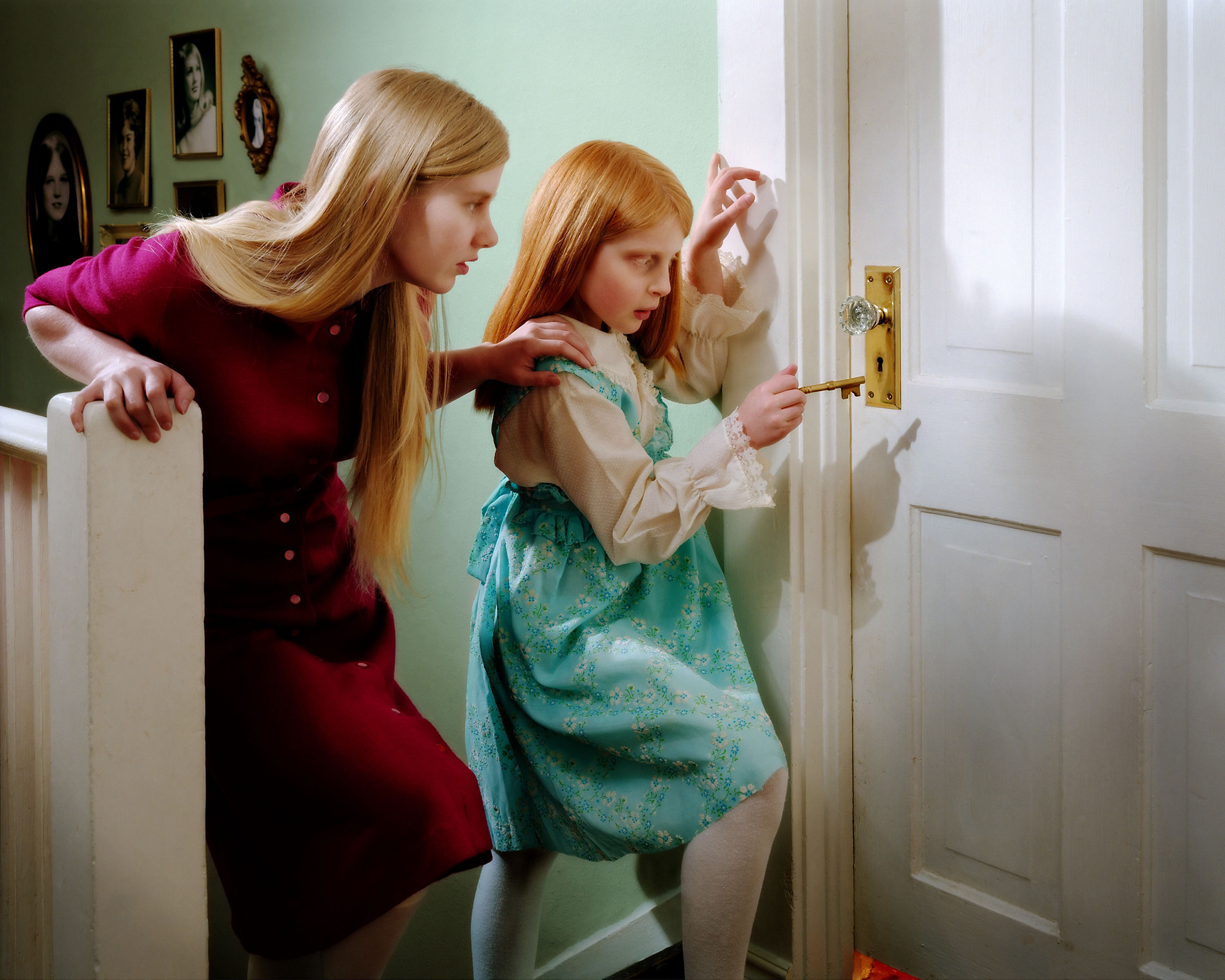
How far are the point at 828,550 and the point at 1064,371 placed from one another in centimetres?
42

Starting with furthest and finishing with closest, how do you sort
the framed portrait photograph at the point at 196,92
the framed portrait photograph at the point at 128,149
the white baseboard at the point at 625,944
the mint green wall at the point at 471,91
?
the framed portrait photograph at the point at 128,149, the framed portrait photograph at the point at 196,92, the white baseboard at the point at 625,944, the mint green wall at the point at 471,91

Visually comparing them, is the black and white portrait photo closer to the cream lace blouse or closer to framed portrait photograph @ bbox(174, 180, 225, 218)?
framed portrait photograph @ bbox(174, 180, 225, 218)

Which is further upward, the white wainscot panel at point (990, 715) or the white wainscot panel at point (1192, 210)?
the white wainscot panel at point (1192, 210)

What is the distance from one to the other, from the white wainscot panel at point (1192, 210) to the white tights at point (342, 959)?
1.02 metres

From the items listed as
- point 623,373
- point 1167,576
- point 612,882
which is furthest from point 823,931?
point 623,373

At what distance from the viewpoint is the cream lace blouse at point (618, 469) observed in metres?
1.32

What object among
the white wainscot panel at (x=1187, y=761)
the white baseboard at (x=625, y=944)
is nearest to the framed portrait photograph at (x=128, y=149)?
the white baseboard at (x=625, y=944)

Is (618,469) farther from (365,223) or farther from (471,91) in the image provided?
(471,91)

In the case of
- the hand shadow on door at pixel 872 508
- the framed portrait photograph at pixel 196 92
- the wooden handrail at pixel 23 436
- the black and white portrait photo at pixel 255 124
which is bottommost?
the hand shadow on door at pixel 872 508

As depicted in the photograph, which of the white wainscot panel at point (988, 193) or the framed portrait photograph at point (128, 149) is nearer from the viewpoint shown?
the white wainscot panel at point (988, 193)

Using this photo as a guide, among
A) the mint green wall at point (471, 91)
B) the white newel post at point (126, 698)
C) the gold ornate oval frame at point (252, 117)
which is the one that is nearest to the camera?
the white newel post at point (126, 698)

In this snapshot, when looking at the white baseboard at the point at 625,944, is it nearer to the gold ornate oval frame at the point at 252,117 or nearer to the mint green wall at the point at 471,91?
the mint green wall at the point at 471,91

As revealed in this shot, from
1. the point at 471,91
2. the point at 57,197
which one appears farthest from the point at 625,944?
the point at 57,197

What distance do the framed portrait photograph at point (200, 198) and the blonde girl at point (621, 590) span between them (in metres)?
1.30
